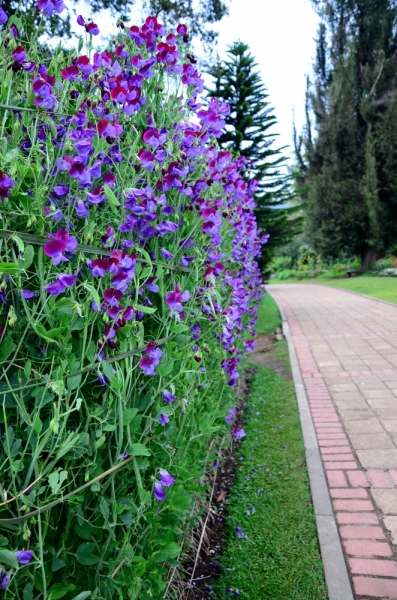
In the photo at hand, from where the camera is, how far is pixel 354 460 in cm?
336

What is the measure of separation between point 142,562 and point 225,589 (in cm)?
102

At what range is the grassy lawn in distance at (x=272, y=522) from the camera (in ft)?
7.17

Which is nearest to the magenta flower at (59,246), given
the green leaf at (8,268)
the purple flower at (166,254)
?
the green leaf at (8,268)

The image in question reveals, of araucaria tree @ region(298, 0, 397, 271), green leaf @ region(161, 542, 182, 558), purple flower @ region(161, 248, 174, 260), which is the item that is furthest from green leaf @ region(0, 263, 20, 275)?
araucaria tree @ region(298, 0, 397, 271)

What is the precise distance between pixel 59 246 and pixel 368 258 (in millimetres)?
24337

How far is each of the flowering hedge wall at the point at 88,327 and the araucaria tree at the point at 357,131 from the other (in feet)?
69.9

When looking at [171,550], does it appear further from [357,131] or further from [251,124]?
[357,131]

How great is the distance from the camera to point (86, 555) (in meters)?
1.28

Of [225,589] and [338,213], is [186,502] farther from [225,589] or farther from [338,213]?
[338,213]

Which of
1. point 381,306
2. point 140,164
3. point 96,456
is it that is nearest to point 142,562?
point 96,456

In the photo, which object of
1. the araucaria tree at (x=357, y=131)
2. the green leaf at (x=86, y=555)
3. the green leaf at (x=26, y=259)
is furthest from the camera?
the araucaria tree at (x=357, y=131)

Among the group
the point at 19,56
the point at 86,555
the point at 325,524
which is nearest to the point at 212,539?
the point at 325,524

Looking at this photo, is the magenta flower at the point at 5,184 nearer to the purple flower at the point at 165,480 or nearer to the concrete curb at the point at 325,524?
the purple flower at the point at 165,480

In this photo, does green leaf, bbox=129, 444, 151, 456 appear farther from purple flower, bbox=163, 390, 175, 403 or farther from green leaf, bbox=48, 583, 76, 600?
green leaf, bbox=48, 583, 76, 600
